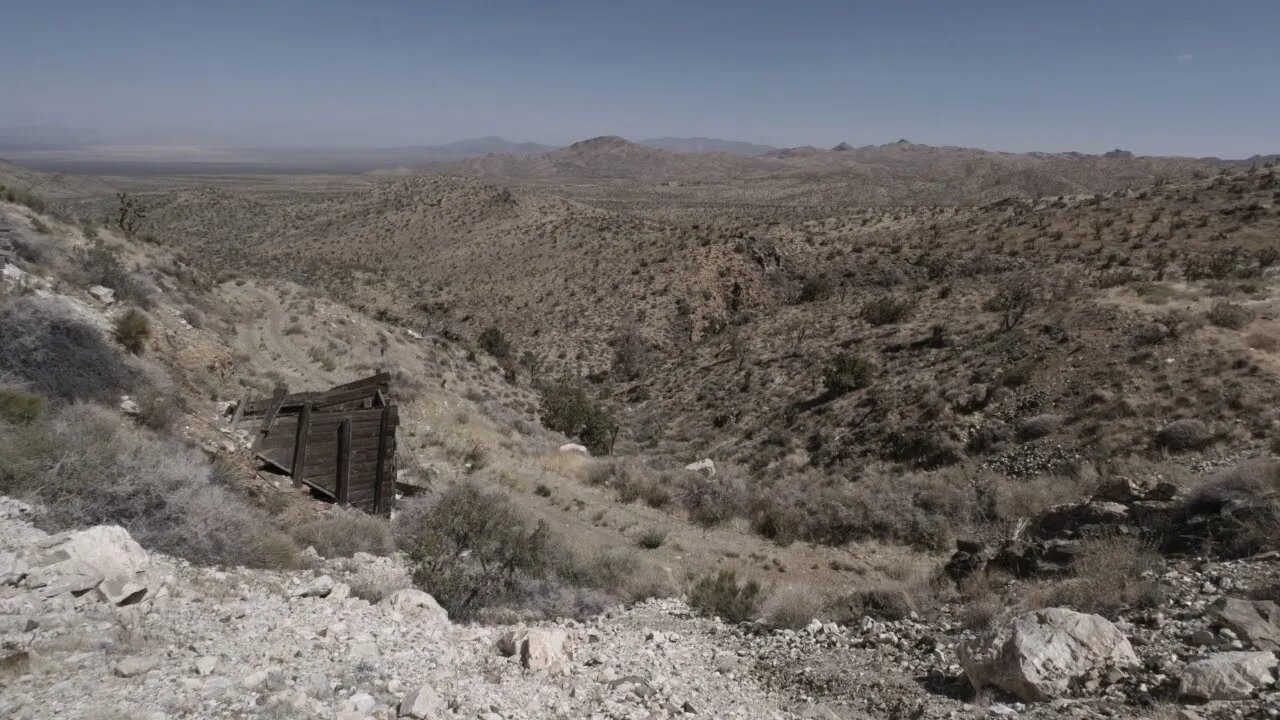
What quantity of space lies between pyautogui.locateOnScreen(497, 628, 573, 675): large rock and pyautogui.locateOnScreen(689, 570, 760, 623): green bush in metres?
2.45

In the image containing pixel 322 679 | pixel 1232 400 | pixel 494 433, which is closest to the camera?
pixel 322 679

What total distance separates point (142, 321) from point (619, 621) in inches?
448

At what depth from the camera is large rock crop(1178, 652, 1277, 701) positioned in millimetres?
4500

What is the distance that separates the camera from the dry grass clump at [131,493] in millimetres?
5895

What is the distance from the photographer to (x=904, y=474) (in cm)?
1513

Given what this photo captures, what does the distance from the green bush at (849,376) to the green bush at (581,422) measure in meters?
7.32

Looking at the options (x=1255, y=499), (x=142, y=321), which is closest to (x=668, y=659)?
(x=1255, y=499)

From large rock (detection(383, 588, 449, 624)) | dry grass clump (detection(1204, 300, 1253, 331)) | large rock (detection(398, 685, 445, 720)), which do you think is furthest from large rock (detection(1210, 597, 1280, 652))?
dry grass clump (detection(1204, 300, 1253, 331))

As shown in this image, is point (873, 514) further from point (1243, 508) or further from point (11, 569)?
point (11, 569)

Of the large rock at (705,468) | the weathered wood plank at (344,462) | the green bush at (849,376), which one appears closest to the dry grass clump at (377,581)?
the weathered wood plank at (344,462)

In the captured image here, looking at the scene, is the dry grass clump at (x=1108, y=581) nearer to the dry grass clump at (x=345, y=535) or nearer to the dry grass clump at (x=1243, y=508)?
the dry grass clump at (x=1243, y=508)

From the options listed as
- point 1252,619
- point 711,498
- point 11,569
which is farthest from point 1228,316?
point 11,569

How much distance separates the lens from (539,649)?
5590mm

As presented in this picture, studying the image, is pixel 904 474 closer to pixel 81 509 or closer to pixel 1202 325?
pixel 1202 325
